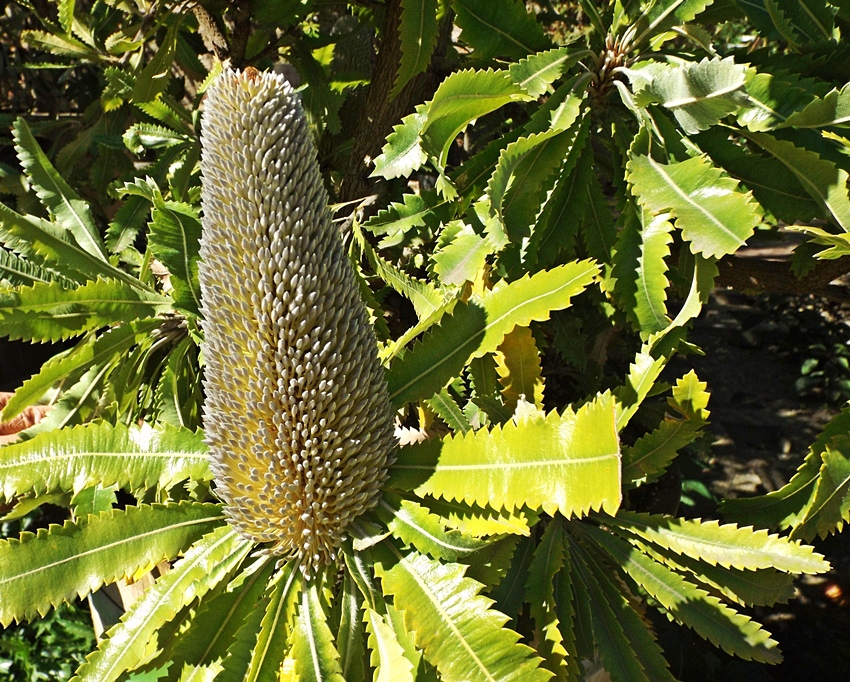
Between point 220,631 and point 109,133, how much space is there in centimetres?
152

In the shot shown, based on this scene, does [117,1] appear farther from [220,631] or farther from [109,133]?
[220,631]

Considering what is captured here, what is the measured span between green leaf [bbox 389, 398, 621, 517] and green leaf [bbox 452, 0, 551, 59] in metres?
0.61

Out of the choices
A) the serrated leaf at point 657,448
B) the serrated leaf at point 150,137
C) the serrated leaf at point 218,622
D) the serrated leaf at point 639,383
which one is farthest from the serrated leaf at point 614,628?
the serrated leaf at point 150,137

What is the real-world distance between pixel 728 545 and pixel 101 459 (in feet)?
2.45

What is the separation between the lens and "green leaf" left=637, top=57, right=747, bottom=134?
0.84 meters

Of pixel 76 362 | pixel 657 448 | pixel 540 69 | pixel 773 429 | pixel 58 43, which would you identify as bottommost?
pixel 773 429

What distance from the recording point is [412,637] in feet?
2.40

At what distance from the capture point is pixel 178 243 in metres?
1.03

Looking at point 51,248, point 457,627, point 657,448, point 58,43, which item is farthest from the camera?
point 58,43

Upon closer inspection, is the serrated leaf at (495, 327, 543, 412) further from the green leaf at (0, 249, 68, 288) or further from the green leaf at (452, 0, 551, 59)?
the green leaf at (0, 249, 68, 288)

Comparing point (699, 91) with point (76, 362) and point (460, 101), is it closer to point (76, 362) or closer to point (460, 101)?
point (460, 101)

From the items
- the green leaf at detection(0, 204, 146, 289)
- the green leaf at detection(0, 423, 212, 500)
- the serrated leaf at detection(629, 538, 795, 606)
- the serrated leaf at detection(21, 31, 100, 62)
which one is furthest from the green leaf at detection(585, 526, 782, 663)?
the serrated leaf at detection(21, 31, 100, 62)

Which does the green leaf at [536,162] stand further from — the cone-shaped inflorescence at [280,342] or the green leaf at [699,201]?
the cone-shaped inflorescence at [280,342]

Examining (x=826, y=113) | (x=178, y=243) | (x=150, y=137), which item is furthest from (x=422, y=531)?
(x=150, y=137)
